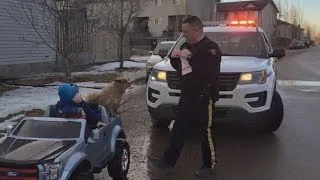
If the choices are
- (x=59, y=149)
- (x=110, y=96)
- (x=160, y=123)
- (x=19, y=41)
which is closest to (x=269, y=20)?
(x=19, y=41)

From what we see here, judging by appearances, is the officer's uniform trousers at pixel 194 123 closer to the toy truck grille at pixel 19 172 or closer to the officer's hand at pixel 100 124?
the officer's hand at pixel 100 124

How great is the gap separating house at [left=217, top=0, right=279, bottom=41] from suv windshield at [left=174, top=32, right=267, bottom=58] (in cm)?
7824

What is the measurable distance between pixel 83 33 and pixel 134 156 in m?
14.7

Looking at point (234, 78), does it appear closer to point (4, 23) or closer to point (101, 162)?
point (101, 162)

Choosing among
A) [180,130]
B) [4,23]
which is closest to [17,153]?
[180,130]

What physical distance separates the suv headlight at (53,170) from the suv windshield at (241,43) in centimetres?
526

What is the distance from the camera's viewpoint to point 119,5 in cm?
2773

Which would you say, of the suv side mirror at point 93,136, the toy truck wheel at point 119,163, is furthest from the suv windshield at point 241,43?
the suv side mirror at point 93,136

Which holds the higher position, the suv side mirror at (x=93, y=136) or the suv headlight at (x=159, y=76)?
the suv headlight at (x=159, y=76)

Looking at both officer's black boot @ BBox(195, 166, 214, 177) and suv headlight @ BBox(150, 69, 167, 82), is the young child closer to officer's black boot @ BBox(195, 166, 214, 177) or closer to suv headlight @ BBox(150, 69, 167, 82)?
officer's black boot @ BBox(195, 166, 214, 177)

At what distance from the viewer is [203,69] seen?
20.1ft

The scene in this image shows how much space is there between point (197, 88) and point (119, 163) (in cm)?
130

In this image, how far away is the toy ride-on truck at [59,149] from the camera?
4.49 m

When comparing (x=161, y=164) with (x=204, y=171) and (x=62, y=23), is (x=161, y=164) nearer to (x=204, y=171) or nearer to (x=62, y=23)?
(x=204, y=171)
